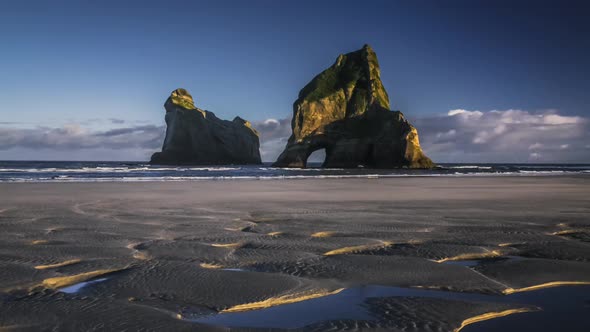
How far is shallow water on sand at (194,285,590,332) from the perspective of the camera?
2260 mm

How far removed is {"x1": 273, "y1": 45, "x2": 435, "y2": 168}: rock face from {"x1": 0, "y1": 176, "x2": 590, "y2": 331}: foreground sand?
190ft

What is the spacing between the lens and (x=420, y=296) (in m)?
2.75

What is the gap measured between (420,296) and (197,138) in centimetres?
12334

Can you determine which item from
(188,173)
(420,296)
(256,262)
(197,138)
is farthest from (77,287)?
(197,138)

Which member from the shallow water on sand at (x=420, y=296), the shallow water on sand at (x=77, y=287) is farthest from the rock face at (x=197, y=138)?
the shallow water on sand at (x=420, y=296)

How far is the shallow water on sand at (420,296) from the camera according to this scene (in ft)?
7.41

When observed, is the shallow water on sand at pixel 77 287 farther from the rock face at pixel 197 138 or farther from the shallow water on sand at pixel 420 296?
the rock face at pixel 197 138

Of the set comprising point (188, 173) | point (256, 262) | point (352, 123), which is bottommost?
point (256, 262)

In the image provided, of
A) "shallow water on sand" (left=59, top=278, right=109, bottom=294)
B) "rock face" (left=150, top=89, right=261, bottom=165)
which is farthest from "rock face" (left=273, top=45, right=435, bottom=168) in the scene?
"shallow water on sand" (left=59, top=278, right=109, bottom=294)

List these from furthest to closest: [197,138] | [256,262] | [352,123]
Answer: [197,138], [352,123], [256,262]

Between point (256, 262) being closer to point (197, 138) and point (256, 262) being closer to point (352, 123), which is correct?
point (352, 123)

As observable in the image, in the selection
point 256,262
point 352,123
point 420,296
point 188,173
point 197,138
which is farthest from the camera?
point 197,138

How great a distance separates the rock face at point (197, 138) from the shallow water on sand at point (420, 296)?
117 meters

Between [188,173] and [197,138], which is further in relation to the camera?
[197,138]
